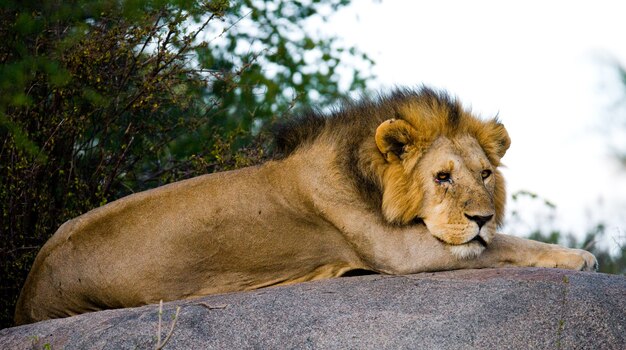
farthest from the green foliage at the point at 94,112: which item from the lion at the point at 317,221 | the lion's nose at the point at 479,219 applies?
the lion's nose at the point at 479,219

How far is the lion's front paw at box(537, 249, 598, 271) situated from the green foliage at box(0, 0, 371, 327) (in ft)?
9.35

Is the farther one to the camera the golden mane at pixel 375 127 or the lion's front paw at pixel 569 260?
the golden mane at pixel 375 127

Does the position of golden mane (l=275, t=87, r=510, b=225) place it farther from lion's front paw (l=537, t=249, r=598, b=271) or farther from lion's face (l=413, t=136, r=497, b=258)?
lion's front paw (l=537, t=249, r=598, b=271)

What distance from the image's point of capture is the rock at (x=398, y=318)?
15.0 feet

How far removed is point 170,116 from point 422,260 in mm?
3380

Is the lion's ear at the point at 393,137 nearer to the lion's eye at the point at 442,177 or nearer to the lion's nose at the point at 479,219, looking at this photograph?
the lion's eye at the point at 442,177

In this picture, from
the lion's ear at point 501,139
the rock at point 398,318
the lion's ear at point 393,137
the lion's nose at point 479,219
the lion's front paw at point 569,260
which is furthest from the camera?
the lion's ear at point 501,139

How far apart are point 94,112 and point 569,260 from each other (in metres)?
3.62

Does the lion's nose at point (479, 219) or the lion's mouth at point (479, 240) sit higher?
the lion's nose at point (479, 219)

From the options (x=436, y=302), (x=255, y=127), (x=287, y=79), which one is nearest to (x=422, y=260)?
(x=436, y=302)

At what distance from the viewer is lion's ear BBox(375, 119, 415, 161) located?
5512 mm

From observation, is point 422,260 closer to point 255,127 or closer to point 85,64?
point 85,64

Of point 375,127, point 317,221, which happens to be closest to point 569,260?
point 375,127

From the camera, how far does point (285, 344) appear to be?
4652 mm
